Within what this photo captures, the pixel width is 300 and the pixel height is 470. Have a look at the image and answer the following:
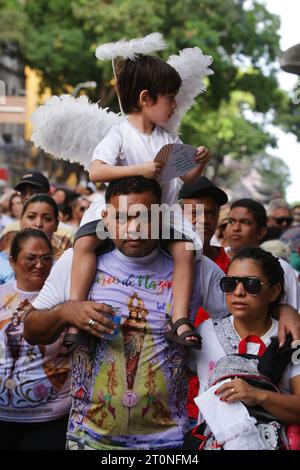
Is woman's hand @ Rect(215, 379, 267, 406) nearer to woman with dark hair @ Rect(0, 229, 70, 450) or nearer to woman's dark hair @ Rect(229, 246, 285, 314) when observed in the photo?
woman's dark hair @ Rect(229, 246, 285, 314)

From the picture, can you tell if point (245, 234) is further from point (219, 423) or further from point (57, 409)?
point (219, 423)

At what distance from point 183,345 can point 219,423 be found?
451 millimetres

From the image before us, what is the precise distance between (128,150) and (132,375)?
3.55ft

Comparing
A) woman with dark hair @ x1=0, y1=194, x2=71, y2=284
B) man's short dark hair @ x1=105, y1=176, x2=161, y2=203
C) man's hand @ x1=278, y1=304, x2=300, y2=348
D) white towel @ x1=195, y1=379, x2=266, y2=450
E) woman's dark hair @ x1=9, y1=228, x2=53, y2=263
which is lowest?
white towel @ x1=195, y1=379, x2=266, y2=450

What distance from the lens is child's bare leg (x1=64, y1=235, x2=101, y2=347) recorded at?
4176mm

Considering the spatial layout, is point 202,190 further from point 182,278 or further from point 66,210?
point 66,210

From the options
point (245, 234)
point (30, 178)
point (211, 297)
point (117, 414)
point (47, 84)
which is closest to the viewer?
point (117, 414)

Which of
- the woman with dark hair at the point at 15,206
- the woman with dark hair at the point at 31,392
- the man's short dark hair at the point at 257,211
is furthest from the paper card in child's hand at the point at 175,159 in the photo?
the woman with dark hair at the point at 15,206

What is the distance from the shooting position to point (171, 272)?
4270 millimetres

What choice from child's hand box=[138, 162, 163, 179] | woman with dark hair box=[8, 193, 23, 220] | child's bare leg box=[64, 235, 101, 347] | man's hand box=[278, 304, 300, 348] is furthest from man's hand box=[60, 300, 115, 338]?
woman with dark hair box=[8, 193, 23, 220]

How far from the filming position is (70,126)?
4461mm

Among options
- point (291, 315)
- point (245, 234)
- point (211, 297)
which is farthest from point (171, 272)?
point (245, 234)

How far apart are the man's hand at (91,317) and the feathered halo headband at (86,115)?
854 millimetres

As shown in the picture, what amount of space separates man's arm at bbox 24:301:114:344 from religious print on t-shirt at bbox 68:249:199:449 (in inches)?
5.5
